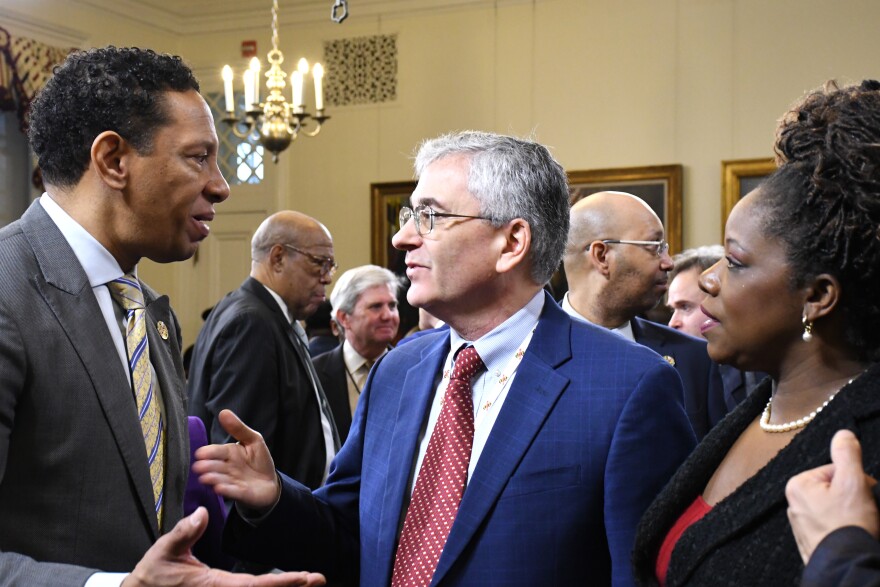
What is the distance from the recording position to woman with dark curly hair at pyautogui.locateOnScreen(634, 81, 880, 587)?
166 cm

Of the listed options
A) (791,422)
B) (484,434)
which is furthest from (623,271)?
(791,422)

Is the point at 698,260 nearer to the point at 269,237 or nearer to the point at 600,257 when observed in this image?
the point at 600,257

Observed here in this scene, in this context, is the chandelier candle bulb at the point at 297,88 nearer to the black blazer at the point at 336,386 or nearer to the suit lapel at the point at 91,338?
the black blazer at the point at 336,386

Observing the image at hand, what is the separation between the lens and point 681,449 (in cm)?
209

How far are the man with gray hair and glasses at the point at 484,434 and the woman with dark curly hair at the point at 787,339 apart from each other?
0.14 m

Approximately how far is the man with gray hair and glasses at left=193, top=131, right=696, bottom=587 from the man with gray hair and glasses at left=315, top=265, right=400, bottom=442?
8.39ft

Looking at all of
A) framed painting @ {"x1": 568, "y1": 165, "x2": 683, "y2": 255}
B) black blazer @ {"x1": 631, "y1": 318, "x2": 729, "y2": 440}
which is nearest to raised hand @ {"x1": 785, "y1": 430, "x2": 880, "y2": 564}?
black blazer @ {"x1": 631, "y1": 318, "x2": 729, "y2": 440}

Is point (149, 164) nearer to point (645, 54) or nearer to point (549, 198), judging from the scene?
point (549, 198)

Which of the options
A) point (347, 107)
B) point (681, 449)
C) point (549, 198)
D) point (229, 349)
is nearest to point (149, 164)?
point (549, 198)

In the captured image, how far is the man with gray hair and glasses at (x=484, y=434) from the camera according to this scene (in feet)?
6.62

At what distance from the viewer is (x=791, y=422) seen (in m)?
1.84

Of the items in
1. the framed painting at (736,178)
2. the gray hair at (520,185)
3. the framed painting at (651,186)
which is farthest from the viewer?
the framed painting at (651,186)

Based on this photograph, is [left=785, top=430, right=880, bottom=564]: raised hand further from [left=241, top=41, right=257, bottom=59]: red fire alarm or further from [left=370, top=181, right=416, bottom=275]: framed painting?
[left=241, top=41, right=257, bottom=59]: red fire alarm

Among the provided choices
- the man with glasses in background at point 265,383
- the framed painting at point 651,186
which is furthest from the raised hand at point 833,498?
the framed painting at point 651,186
